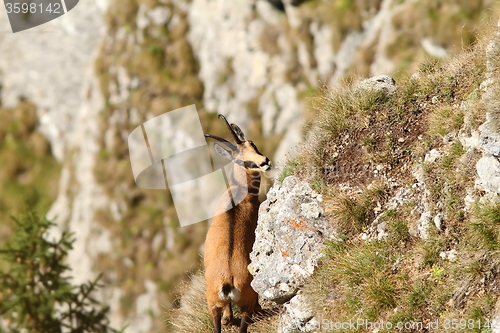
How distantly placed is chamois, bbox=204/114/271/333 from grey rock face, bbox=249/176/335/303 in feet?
1.32

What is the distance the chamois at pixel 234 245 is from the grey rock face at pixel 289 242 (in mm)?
404

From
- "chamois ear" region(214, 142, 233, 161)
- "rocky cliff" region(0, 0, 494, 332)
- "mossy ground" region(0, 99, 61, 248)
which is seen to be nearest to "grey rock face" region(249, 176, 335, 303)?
"chamois ear" region(214, 142, 233, 161)

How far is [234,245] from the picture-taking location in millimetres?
8594

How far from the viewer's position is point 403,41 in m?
26.6

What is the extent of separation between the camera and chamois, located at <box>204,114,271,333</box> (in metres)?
8.27

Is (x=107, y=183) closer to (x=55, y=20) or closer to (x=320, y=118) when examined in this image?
(x=55, y=20)

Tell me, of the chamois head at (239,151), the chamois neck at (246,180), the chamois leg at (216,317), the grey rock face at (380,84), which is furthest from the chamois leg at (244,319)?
the grey rock face at (380,84)

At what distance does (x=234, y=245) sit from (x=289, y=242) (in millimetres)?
1197

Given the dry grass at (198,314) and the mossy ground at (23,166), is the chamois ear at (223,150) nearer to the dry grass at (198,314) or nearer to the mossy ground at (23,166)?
the dry grass at (198,314)

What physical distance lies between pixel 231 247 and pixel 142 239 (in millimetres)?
22709

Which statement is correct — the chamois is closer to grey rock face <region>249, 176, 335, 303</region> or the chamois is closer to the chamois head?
the chamois head

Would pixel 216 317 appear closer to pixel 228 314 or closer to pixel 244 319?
pixel 228 314

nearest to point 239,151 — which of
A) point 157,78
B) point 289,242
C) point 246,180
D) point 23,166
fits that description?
point 246,180

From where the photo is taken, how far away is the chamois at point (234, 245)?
326 inches
